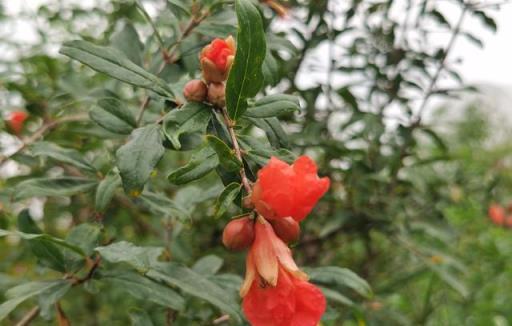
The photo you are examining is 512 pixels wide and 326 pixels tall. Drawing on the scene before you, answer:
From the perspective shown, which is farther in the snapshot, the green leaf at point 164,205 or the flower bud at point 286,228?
the green leaf at point 164,205

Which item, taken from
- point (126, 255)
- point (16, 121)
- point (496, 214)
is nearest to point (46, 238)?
point (126, 255)

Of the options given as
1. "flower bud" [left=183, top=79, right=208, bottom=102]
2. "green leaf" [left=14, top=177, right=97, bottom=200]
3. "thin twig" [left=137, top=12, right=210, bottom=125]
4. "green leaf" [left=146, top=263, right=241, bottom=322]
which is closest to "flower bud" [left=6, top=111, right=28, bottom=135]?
"green leaf" [left=14, top=177, right=97, bottom=200]

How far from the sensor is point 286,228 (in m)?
0.65

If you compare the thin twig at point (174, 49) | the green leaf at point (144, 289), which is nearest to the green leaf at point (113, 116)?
the thin twig at point (174, 49)

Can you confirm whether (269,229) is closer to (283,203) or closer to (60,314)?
(283,203)

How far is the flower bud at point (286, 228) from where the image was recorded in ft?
2.14

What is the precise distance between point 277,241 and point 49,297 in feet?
1.40

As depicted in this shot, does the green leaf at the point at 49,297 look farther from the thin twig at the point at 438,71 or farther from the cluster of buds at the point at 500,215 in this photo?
the cluster of buds at the point at 500,215

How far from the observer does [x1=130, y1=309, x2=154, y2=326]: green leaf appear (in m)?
0.94

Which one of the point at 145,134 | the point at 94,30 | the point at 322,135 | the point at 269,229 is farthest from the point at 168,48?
the point at 94,30

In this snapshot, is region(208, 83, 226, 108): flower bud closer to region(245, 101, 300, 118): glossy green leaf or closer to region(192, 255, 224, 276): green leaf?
region(245, 101, 300, 118): glossy green leaf

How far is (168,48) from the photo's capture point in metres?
0.97

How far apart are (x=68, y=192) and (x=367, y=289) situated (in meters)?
0.54

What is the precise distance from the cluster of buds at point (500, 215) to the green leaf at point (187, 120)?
196cm
